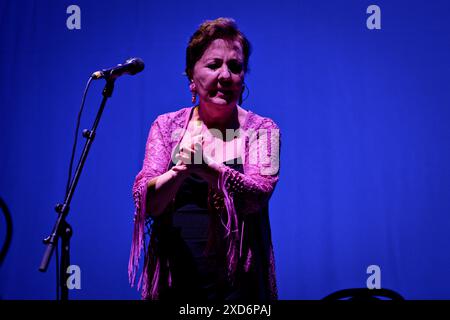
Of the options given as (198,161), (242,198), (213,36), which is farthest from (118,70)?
(242,198)

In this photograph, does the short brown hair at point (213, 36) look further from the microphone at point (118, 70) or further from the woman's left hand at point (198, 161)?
the woman's left hand at point (198, 161)

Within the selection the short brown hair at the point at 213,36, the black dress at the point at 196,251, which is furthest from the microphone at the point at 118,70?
the black dress at the point at 196,251

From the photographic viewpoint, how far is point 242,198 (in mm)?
→ 1350

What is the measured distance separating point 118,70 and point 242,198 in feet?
2.05

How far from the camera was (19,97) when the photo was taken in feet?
7.93

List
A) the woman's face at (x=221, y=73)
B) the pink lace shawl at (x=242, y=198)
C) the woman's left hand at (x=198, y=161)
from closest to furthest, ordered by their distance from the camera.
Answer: the woman's left hand at (x=198, y=161) < the pink lace shawl at (x=242, y=198) < the woman's face at (x=221, y=73)

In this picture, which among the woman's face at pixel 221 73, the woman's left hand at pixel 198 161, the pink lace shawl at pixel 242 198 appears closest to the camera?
the woman's left hand at pixel 198 161

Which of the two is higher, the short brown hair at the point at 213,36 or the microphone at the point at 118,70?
the short brown hair at the point at 213,36

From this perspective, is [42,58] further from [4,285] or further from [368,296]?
[368,296]

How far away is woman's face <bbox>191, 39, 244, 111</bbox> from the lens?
1.51m

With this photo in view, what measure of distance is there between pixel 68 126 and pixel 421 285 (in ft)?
6.63

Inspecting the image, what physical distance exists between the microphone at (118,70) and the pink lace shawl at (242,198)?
0.21 m

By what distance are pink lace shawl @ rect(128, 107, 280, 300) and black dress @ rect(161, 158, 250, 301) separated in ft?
0.15

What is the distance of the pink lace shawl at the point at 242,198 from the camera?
1359 mm
